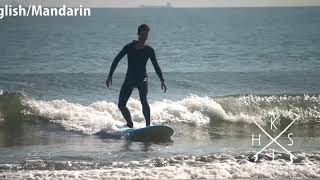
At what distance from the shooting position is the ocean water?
5621mm

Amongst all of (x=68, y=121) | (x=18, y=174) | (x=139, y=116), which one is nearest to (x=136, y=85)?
(x=139, y=116)

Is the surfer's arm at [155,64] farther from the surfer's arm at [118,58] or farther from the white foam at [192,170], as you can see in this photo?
the white foam at [192,170]

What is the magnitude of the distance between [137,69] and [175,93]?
43 cm

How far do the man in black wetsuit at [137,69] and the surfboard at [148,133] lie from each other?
173 mm

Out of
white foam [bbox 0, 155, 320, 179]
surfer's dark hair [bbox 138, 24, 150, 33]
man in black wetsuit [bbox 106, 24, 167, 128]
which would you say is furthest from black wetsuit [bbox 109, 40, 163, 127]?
white foam [bbox 0, 155, 320, 179]

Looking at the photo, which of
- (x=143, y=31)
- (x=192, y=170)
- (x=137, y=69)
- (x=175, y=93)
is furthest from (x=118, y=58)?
(x=192, y=170)

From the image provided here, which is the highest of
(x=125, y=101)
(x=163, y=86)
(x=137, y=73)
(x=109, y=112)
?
(x=137, y=73)

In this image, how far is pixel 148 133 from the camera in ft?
19.2

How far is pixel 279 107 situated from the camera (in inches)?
237

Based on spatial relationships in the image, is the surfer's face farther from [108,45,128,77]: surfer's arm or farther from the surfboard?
the surfboard

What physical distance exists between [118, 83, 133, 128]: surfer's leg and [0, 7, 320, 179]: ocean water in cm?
6

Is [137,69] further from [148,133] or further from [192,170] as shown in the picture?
[192,170]

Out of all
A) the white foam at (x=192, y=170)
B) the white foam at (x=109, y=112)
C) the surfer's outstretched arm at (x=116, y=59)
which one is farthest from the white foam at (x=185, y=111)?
the white foam at (x=192, y=170)

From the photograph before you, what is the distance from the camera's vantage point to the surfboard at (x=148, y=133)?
5.84 m
